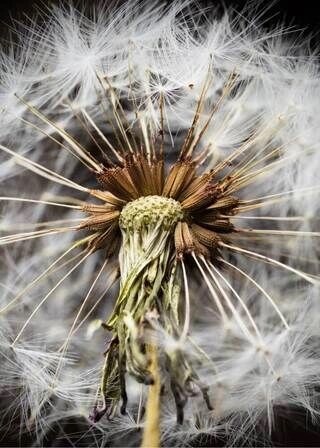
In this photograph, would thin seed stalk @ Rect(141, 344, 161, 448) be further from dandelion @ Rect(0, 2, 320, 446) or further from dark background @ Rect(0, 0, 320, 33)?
dark background @ Rect(0, 0, 320, 33)

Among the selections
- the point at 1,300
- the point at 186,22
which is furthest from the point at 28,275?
the point at 186,22

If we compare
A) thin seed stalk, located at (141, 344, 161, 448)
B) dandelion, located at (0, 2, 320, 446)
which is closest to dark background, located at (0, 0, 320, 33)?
dandelion, located at (0, 2, 320, 446)

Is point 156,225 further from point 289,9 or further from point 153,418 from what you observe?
point 289,9

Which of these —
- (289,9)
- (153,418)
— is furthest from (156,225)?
(289,9)

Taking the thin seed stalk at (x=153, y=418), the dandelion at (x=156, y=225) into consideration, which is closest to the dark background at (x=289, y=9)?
the dandelion at (x=156, y=225)

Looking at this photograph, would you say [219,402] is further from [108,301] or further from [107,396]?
[108,301]

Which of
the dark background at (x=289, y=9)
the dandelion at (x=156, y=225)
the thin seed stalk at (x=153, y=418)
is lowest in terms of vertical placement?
the thin seed stalk at (x=153, y=418)

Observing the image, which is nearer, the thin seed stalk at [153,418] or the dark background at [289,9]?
the thin seed stalk at [153,418]

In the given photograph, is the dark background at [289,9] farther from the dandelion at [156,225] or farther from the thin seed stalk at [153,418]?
the thin seed stalk at [153,418]
